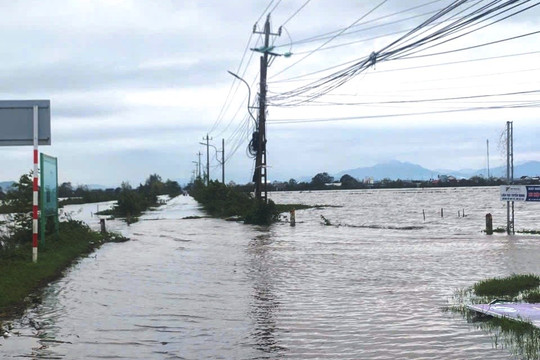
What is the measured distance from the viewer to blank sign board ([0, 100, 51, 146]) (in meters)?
15.0

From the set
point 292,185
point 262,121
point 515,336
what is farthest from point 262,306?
point 292,185

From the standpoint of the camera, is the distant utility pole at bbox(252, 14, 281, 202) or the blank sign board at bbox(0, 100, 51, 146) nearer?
the blank sign board at bbox(0, 100, 51, 146)

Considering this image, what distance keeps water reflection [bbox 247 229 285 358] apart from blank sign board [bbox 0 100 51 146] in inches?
231

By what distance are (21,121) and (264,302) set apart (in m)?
7.42

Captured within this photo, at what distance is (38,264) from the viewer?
15.0 m

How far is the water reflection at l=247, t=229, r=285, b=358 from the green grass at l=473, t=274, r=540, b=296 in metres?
3.79

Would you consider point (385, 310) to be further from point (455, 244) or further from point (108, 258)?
point (455, 244)

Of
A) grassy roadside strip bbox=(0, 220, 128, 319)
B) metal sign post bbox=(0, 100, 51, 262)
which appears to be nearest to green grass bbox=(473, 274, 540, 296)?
grassy roadside strip bbox=(0, 220, 128, 319)

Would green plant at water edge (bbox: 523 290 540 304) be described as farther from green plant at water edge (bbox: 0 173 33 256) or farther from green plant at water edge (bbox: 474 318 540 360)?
green plant at water edge (bbox: 0 173 33 256)

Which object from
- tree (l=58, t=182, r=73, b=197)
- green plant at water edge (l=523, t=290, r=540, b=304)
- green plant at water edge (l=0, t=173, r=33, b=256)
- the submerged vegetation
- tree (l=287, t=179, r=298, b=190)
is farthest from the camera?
tree (l=287, t=179, r=298, b=190)

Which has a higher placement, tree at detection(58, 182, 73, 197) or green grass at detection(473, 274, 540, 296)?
tree at detection(58, 182, 73, 197)

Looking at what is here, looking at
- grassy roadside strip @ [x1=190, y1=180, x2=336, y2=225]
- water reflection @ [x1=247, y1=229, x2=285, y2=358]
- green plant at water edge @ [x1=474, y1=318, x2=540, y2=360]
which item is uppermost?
grassy roadside strip @ [x1=190, y1=180, x2=336, y2=225]

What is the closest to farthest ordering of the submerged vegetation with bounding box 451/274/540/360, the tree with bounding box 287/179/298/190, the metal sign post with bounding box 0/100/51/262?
the submerged vegetation with bounding box 451/274/540/360, the metal sign post with bounding box 0/100/51/262, the tree with bounding box 287/179/298/190

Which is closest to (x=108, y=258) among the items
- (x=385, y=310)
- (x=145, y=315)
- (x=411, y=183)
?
(x=145, y=315)
